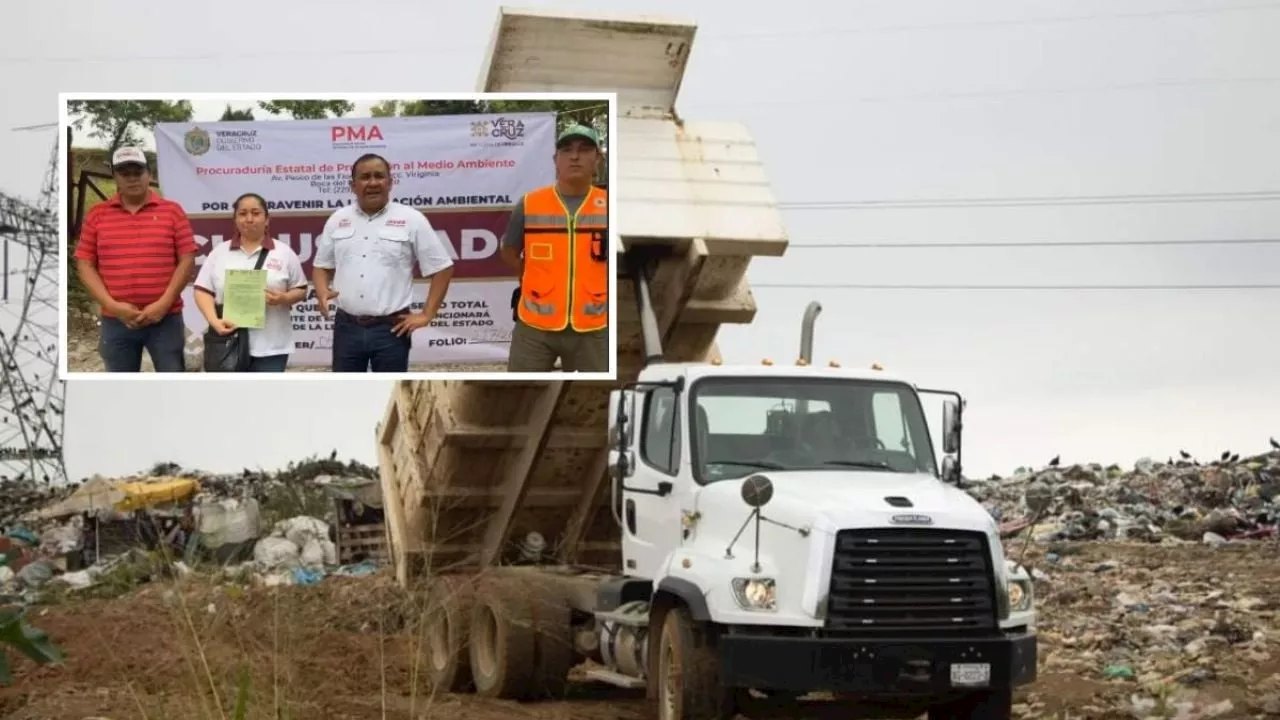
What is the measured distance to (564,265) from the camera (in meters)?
9.70

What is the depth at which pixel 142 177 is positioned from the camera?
9.59 m

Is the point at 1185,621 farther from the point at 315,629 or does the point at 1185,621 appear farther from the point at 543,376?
the point at 315,629

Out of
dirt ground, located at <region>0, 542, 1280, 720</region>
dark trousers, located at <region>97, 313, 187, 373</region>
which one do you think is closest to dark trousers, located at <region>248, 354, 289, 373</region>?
dark trousers, located at <region>97, 313, 187, 373</region>

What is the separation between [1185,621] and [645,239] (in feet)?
15.7

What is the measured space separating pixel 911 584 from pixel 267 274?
420cm

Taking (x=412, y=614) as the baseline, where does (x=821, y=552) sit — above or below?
above

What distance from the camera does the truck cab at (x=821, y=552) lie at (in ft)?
24.4

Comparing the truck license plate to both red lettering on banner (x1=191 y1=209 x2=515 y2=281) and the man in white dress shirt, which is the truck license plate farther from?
the man in white dress shirt

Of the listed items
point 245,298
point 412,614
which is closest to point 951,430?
point 245,298

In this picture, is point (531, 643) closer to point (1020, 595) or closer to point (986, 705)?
point (986, 705)

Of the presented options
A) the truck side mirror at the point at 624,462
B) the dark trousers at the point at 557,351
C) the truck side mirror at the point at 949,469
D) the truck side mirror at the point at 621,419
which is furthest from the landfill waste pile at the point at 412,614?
the dark trousers at the point at 557,351

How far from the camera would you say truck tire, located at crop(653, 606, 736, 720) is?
766 cm

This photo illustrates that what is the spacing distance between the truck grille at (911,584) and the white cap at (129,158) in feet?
15.4

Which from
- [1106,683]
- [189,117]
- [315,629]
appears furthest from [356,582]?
[1106,683]
